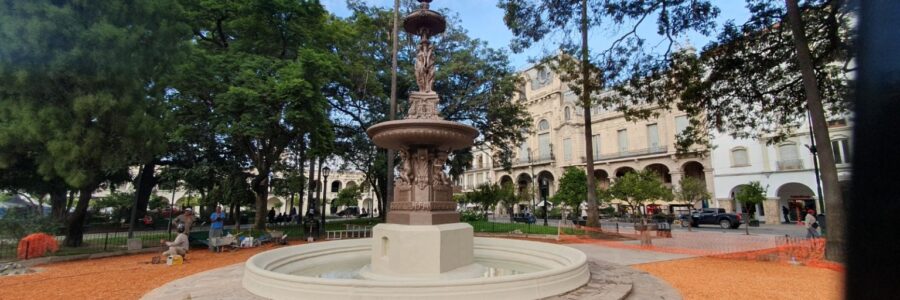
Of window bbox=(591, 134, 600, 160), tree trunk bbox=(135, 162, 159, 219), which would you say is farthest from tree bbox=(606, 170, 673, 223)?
tree trunk bbox=(135, 162, 159, 219)

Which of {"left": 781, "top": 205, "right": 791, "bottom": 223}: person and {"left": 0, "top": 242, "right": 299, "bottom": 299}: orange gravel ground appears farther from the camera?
{"left": 781, "top": 205, "right": 791, "bottom": 223}: person

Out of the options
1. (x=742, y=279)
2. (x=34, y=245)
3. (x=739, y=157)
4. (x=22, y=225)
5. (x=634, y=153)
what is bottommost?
(x=742, y=279)

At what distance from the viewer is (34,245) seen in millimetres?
12781

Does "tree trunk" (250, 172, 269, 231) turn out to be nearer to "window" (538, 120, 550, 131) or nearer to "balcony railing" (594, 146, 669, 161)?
"balcony railing" (594, 146, 669, 161)

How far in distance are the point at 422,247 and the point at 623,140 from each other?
145ft

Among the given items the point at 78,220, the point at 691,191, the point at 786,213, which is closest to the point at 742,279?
the point at 78,220

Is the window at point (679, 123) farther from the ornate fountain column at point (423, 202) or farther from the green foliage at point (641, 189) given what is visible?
the ornate fountain column at point (423, 202)

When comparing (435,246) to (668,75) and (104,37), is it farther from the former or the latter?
(668,75)

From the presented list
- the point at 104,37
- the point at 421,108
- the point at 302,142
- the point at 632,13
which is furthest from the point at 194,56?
the point at 632,13

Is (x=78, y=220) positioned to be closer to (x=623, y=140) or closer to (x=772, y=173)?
(x=772, y=173)

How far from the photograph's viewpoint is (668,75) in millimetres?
17016

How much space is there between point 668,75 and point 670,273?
974 cm

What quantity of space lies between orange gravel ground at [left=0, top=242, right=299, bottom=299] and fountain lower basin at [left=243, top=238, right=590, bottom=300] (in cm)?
308

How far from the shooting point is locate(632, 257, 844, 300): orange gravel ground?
784 centimetres
